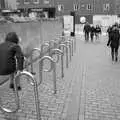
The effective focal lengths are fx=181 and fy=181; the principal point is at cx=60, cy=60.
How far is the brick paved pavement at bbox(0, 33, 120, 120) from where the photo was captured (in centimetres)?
373

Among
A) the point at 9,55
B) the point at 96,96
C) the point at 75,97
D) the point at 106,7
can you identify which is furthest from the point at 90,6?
the point at 9,55

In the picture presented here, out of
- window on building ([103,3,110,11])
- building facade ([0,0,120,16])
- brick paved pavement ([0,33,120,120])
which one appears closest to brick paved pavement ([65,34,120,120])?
brick paved pavement ([0,33,120,120])

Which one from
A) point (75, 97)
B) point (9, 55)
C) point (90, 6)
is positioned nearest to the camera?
point (9, 55)

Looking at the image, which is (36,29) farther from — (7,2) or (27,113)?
(27,113)

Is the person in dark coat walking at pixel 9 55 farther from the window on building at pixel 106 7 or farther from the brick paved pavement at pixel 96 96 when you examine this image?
the window on building at pixel 106 7

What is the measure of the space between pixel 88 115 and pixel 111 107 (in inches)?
25.3

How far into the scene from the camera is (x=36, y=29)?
9.03 meters

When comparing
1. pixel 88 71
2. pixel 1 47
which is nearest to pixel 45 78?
pixel 88 71

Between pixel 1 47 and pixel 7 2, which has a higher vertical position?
pixel 7 2

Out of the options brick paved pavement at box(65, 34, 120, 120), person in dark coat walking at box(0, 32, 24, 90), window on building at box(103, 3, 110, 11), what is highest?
window on building at box(103, 3, 110, 11)

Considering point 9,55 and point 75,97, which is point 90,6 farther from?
point 9,55

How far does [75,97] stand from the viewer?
456cm

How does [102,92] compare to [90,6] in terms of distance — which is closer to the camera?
[102,92]

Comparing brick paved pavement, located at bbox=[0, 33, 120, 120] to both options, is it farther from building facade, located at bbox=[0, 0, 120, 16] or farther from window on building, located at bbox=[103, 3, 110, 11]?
window on building, located at bbox=[103, 3, 110, 11]
